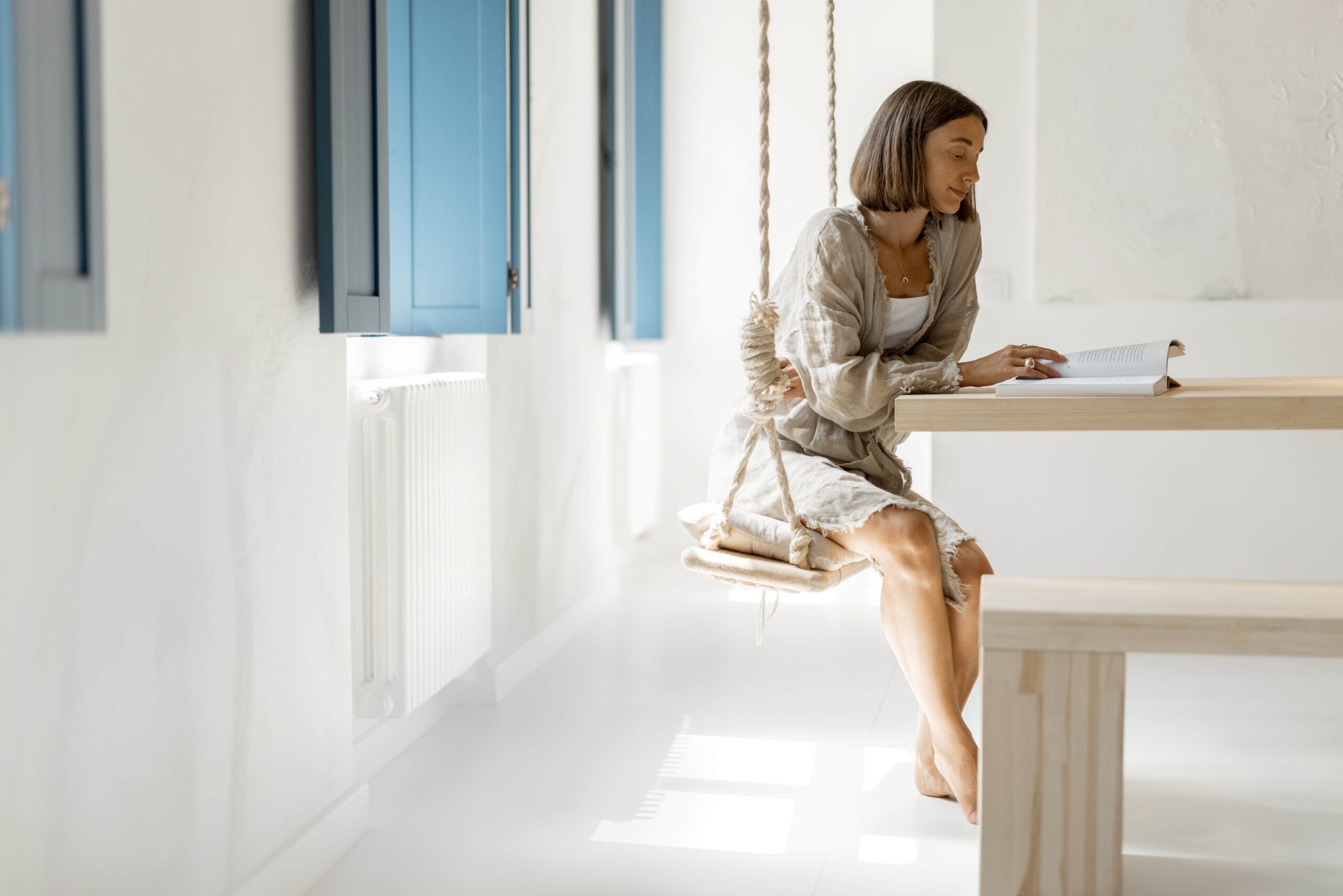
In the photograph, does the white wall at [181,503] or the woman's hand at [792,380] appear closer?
the white wall at [181,503]

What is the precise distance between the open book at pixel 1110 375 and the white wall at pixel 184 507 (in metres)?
1.12

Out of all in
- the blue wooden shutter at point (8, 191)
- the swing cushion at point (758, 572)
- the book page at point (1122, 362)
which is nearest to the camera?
the blue wooden shutter at point (8, 191)

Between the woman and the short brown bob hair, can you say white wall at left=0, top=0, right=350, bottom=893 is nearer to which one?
the woman

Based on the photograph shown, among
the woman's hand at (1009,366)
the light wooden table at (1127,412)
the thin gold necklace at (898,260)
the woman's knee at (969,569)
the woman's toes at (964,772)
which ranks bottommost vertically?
the woman's toes at (964,772)

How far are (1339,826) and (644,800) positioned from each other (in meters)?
1.26

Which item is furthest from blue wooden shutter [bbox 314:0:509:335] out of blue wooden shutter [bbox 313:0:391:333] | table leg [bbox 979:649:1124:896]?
table leg [bbox 979:649:1124:896]

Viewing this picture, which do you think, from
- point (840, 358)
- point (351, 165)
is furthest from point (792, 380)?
point (351, 165)

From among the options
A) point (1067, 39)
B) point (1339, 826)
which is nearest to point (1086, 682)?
point (1339, 826)

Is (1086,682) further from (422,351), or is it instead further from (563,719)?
(422,351)

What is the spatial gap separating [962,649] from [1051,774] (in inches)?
21.6

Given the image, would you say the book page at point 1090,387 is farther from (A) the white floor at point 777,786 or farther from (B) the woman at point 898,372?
(A) the white floor at point 777,786

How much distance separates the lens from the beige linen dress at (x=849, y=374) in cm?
219

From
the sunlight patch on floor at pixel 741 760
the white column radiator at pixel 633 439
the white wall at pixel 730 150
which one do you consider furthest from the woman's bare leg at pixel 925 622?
the white wall at pixel 730 150

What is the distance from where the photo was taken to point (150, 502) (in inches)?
60.8
